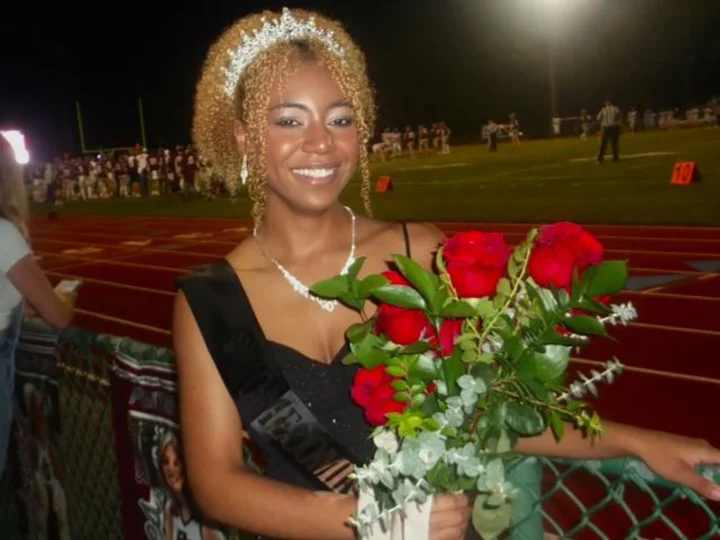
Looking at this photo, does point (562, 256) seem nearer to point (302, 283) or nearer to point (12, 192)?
point (302, 283)

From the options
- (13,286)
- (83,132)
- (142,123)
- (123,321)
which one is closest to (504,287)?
(13,286)

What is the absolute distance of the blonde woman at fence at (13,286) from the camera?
309 cm

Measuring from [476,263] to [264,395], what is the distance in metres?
0.57

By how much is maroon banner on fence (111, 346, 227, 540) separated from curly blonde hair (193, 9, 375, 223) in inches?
28.4

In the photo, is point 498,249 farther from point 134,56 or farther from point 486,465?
point 134,56

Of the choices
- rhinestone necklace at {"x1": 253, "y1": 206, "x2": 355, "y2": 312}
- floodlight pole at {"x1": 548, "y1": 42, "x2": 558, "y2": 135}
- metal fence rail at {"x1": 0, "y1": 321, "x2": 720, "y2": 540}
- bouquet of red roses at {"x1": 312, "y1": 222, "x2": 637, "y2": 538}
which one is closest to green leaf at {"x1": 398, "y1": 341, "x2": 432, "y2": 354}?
bouquet of red roses at {"x1": 312, "y1": 222, "x2": 637, "y2": 538}

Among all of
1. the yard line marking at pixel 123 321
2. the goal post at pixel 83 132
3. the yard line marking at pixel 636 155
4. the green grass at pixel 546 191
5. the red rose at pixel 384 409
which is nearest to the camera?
the red rose at pixel 384 409

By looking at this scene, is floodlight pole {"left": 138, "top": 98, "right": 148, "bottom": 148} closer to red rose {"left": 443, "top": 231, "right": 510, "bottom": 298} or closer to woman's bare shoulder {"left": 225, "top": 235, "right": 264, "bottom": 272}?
woman's bare shoulder {"left": 225, "top": 235, "right": 264, "bottom": 272}

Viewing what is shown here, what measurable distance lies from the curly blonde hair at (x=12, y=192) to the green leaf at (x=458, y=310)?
7.50ft

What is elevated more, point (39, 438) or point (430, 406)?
point (430, 406)

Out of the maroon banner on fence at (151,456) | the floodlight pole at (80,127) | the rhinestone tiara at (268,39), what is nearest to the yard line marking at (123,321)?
the maroon banner on fence at (151,456)

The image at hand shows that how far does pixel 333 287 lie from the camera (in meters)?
1.33

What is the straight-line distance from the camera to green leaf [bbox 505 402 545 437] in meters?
1.21

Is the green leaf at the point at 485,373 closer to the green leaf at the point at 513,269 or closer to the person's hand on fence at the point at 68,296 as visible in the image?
the green leaf at the point at 513,269
